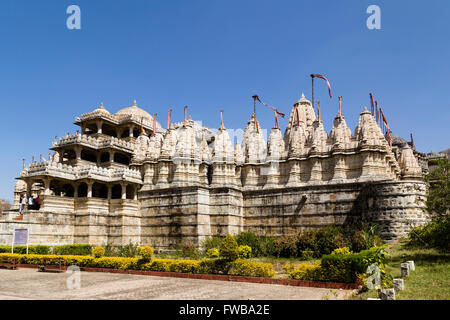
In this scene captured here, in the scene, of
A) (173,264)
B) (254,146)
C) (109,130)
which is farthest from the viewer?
(109,130)

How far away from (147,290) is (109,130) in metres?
35.0

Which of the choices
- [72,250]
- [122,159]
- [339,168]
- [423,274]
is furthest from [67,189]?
[423,274]

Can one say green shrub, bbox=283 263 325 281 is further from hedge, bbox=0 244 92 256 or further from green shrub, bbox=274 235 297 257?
hedge, bbox=0 244 92 256

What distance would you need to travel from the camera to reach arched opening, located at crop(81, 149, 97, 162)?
4228 centimetres

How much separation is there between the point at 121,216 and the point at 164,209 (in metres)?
3.95

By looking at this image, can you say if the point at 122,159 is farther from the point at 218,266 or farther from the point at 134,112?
the point at 218,266

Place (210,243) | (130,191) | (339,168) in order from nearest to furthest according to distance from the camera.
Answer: (210,243) < (339,168) < (130,191)

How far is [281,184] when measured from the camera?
1305 inches

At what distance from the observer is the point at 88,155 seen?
43312mm

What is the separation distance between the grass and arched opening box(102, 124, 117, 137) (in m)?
35.3

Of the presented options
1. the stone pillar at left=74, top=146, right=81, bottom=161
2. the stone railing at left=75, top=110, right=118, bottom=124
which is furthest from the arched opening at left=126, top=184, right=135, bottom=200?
the stone railing at left=75, top=110, right=118, bottom=124

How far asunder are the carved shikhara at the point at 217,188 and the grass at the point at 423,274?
21.7 ft

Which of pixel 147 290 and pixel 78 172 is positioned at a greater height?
pixel 78 172
